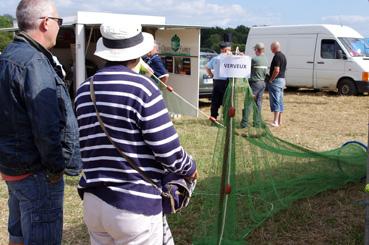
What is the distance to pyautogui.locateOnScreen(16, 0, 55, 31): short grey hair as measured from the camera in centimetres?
252

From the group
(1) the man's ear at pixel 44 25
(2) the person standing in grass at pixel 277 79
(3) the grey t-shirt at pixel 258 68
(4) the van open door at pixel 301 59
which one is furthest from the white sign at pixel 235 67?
(4) the van open door at pixel 301 59

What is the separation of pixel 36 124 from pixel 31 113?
2.4 inches

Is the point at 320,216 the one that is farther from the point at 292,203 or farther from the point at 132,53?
the point at 132,53

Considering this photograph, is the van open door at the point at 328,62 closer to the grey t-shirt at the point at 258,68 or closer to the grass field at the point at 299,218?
the grey t-shirt at the point at 258,68

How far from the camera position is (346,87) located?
1480 cm

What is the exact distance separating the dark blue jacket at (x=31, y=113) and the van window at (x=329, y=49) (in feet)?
44.2

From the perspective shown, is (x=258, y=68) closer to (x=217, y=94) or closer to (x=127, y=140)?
(x=217, y=94)

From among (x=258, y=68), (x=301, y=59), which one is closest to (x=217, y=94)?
(x=258, y=68)

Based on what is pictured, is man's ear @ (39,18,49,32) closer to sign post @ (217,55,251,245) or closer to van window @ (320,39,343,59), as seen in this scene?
sign post @ (217,55,251,245)

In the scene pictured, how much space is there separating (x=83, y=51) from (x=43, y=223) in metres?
7.01

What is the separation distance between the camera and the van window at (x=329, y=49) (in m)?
14.9

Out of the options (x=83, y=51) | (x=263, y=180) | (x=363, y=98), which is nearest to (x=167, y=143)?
(x=263, y=180)

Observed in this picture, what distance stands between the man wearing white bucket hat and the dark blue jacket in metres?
0.22

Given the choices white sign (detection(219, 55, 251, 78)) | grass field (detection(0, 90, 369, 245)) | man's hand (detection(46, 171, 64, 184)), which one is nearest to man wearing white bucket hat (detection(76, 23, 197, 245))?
man's hand (detection(46, 171, 64, 184))
